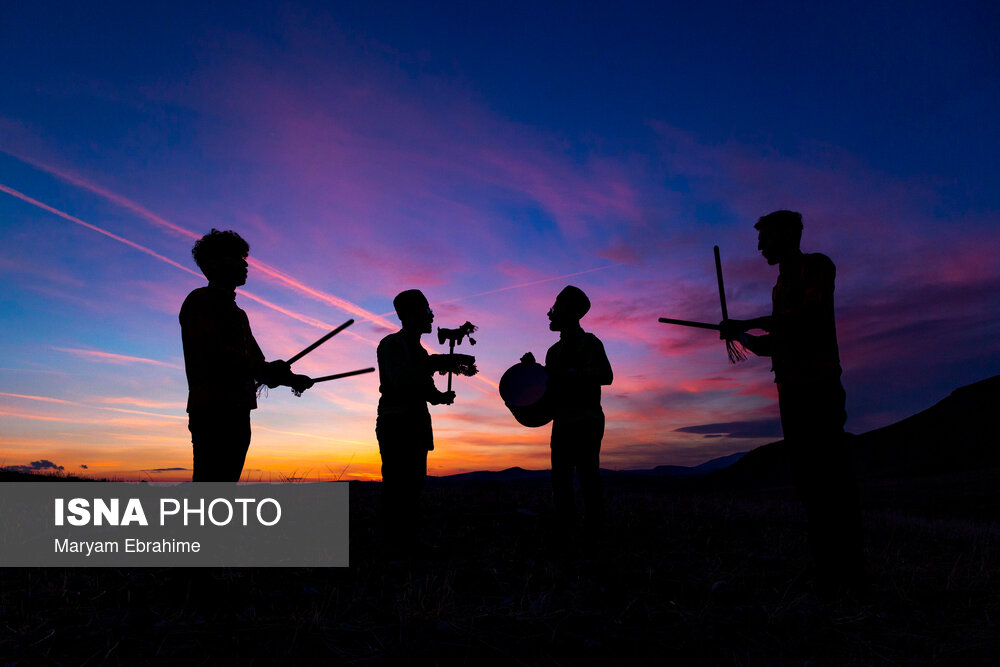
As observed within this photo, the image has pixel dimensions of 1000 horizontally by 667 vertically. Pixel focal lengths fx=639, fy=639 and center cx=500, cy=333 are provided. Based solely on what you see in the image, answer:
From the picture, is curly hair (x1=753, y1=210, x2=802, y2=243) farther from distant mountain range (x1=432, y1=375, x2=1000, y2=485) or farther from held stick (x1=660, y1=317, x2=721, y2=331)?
distant mountain range (x1=432, y1=375, x2=1000, y2=485)

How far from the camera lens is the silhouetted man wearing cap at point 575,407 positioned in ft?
24.6

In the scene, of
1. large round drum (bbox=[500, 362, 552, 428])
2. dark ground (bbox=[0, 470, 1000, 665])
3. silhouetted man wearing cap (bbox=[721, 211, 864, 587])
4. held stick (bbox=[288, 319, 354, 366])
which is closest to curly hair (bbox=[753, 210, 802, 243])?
silhouetted man wearing cap (bbox=[721, 211, 864, 587])

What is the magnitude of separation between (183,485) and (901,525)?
11.3m

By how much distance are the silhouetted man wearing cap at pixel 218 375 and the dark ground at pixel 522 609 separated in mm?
937

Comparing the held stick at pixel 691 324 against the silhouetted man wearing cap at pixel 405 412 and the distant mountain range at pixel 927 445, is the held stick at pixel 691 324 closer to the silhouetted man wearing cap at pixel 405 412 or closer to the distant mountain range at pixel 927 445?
the silhouetted man wearing cap at pixel 405 412

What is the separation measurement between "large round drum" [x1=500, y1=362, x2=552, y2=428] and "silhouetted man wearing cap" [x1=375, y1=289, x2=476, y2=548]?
141 centimetres

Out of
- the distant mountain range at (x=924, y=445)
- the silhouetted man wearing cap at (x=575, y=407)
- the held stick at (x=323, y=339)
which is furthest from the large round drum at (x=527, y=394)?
the distant mountain range at (x=924, y=445)

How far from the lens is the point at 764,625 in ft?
15.1

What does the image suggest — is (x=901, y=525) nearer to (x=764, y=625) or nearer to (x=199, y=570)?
(x=764, y=625)

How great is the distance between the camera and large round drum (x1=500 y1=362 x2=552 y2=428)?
314 inches

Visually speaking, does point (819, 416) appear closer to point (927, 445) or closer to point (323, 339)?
point (323, 339)

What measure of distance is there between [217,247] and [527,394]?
4.13m

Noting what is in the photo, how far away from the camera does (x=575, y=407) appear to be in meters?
7.59

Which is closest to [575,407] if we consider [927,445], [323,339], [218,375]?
[323,339]
